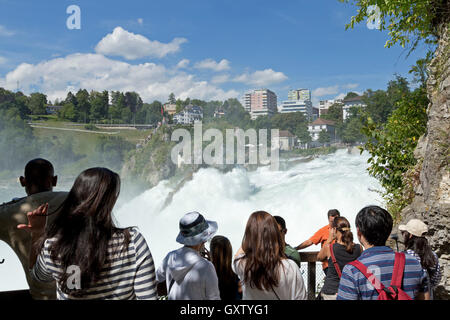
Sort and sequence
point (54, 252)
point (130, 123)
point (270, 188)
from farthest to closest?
point (130, 123)
point (270, 188)
point (54, 252)

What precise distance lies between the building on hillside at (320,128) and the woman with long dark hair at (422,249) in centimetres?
2439

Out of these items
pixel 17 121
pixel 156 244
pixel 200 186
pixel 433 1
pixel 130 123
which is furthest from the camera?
pixel 130 123

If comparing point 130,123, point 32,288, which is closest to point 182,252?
point 32,288

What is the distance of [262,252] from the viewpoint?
186 cm

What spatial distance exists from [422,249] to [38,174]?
263cm

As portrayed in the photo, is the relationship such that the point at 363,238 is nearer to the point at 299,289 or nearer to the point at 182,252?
the point at 299,289

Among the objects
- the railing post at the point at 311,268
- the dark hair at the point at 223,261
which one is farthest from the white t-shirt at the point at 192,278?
the railing post at the point at 311,268

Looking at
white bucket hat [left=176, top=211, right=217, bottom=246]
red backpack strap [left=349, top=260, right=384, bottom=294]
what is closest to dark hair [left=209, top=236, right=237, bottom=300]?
white bucket hat [left=176, top=211, right=217, bottom=246]

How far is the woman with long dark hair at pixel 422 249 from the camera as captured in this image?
92.6 inches

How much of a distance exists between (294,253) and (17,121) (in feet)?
116

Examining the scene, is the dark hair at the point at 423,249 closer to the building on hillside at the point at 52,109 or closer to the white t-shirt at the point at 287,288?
the white t-shirt at the point at 287,288

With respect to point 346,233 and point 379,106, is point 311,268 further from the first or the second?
point 379,106

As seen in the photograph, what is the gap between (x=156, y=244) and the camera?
13.4 metres

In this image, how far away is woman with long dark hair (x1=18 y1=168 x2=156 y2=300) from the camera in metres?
1.35
